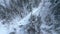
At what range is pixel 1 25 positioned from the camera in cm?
363

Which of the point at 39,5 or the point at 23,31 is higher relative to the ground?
the point at 39,5

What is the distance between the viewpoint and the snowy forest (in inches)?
133

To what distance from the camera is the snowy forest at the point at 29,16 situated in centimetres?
337

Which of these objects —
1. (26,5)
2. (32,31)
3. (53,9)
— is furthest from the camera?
(26,5)

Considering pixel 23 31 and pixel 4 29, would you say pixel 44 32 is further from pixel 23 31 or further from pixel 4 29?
pixel 4 29

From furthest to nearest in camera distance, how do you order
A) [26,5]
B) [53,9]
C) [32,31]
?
1. [26,5]
2. [53,9]
3. [32,31]

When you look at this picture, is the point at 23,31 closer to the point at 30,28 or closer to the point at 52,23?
the point at 30,28

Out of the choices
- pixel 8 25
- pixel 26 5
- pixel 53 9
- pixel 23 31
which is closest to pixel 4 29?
pixel 8 25

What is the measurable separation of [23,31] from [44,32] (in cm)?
33

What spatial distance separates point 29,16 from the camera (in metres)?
3.58

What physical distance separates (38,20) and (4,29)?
→ 1.92 feet

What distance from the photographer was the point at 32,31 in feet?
10.8

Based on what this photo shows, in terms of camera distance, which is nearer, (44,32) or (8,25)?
(44,32)

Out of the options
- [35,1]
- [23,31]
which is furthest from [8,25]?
[35,1]
